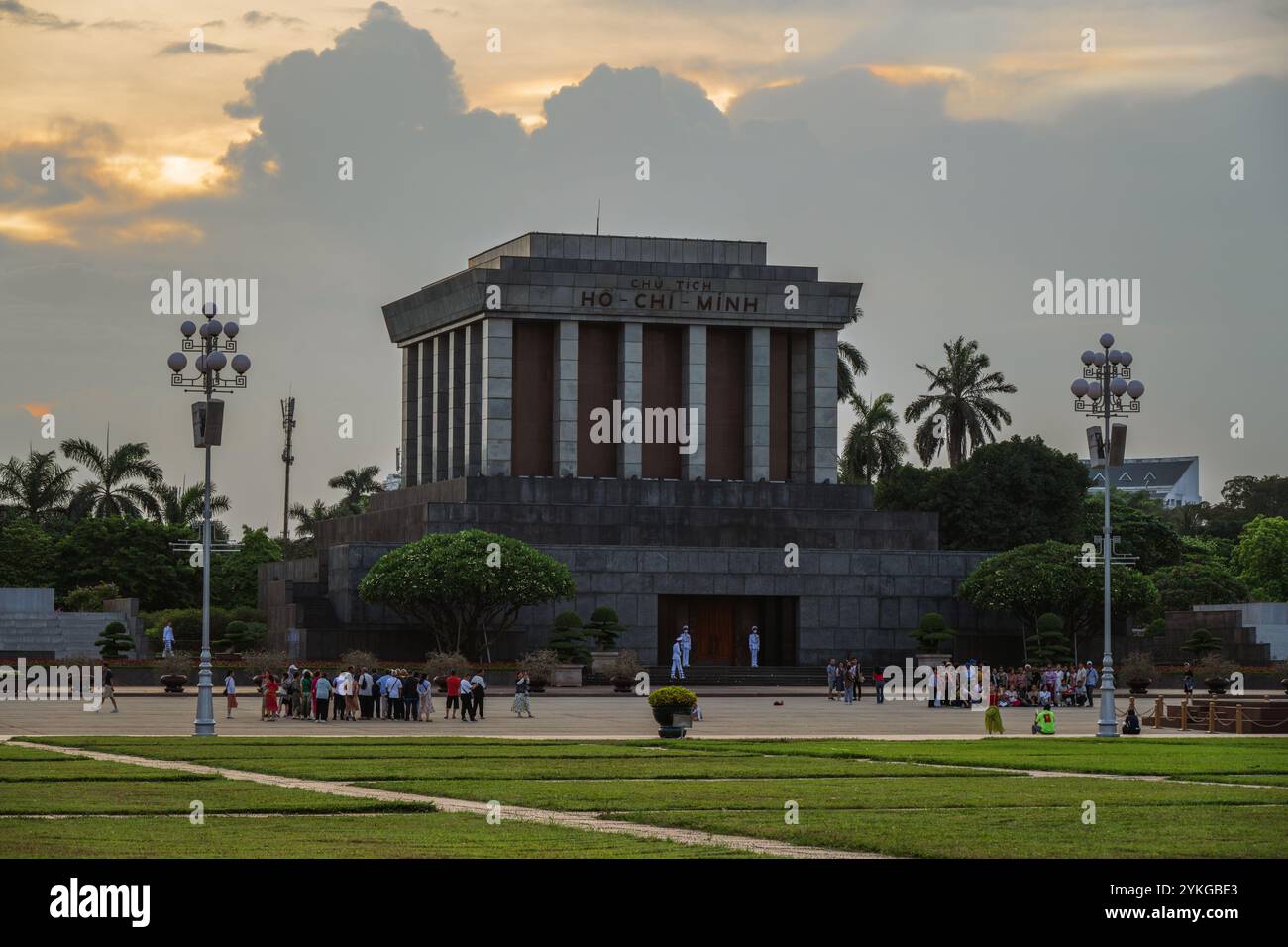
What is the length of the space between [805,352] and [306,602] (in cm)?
2451

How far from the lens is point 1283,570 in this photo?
117062mm

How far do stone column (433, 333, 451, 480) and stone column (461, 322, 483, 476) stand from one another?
155 inches

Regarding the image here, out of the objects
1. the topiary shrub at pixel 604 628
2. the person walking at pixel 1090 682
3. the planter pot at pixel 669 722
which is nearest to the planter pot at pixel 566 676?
the topiary shrub at pixel 604 628

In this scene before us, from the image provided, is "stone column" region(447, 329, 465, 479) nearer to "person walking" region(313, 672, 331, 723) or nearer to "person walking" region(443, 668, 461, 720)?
"person walking" region(443, 668, 461, 720)

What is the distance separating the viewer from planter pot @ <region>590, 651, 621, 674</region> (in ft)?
237

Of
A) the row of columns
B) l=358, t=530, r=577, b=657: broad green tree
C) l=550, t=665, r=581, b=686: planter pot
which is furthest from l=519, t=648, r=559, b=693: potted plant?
the row of columns

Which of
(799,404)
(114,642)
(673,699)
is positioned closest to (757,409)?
(799,404)

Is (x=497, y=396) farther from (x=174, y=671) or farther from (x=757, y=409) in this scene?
(x=174, y=671)

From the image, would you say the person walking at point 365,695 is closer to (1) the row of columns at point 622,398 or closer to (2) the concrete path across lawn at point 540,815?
(2) the concrete path across lawn at point 540,815

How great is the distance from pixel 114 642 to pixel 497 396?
61.0 ft

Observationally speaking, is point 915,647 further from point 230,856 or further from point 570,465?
point 230,856

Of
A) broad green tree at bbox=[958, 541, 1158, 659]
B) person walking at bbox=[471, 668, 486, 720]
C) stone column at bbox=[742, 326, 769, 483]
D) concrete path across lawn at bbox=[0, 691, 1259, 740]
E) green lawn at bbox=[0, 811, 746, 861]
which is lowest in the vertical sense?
concrete path across lawn at bbox=[0, 691, 1259, 740]

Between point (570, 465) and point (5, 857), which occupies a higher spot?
point (570, 465)
